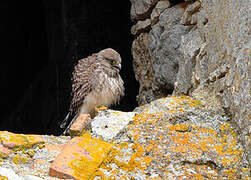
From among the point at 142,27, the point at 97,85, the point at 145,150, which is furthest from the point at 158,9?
the point at 145,150

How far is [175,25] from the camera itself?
12.2 feet


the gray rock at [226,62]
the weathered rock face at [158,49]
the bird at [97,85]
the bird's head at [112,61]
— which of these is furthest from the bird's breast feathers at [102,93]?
the gray rock at [226,62]

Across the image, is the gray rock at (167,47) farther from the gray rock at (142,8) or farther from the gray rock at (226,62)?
the gray rock at (226,62)

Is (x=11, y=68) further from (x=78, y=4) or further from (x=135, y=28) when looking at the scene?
(x=135, y=28)

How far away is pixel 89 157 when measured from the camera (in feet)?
6.93

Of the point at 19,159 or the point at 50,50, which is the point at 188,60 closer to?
the point at 19,159

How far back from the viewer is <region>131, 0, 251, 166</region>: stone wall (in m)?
2.00

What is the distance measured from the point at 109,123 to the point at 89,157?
0.41 m

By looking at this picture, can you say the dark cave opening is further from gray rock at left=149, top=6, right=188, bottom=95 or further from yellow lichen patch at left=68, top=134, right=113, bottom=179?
yellow lichen patch at left=68, top=134, right=113, bottom=179

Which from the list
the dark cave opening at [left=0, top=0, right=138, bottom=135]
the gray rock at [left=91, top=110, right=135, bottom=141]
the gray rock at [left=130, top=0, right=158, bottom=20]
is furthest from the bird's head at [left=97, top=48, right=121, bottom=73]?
the dark cave opening at [left=0, top=0, right=138, bottom=135]

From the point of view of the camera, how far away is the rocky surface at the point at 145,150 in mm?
1945

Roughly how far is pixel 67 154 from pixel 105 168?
0.25 m

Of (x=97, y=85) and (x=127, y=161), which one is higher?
(x=127, y=161)

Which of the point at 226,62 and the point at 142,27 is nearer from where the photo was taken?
the point at 226,62
